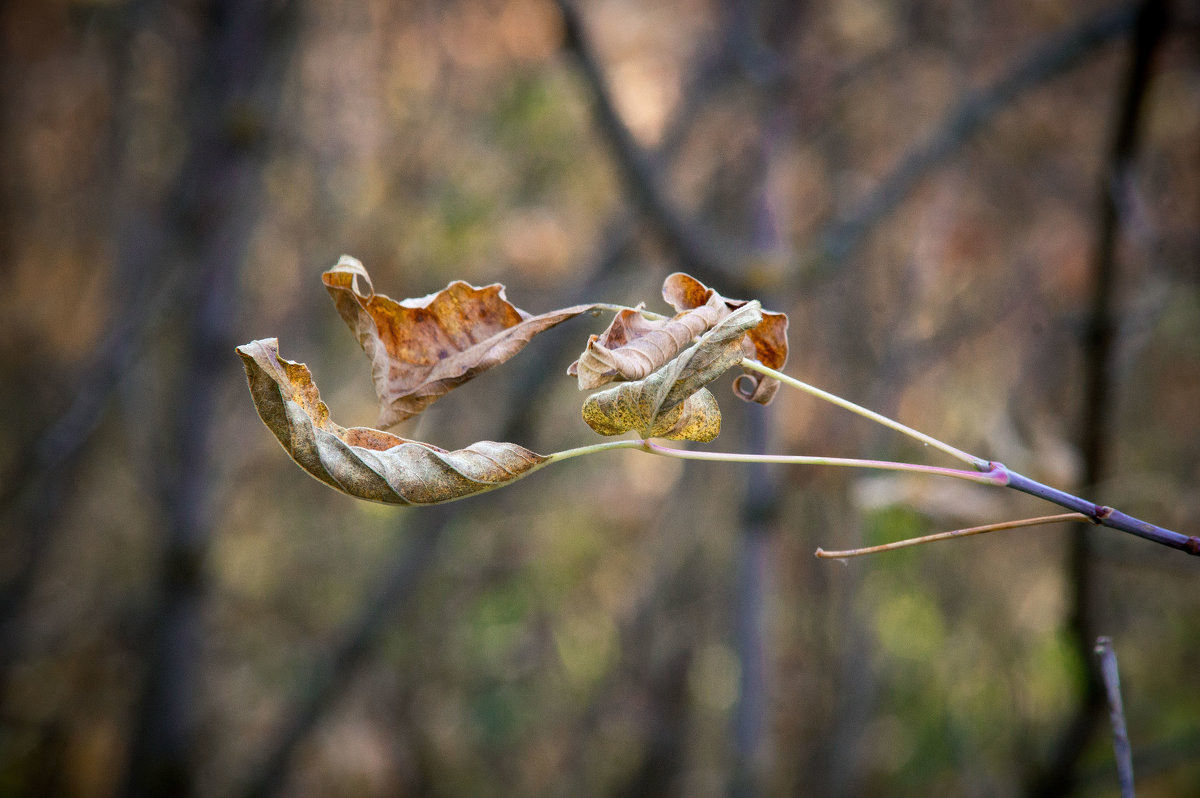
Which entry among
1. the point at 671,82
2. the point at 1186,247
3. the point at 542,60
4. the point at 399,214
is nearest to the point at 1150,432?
the point at 1186,247

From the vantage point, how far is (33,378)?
8.64 feet

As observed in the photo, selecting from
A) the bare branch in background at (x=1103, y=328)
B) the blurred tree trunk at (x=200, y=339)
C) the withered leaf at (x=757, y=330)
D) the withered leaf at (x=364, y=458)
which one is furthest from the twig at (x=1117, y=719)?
the blurred tree trunk at (x=200, y=339)

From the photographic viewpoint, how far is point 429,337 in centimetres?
52

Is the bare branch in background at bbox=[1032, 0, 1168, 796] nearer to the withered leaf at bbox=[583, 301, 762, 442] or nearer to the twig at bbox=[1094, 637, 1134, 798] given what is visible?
the twig at bbox=[1094, 637, 1134, 798]

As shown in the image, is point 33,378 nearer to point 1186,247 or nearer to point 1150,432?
point 1186,247

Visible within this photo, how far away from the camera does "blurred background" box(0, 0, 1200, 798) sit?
66.1 inches

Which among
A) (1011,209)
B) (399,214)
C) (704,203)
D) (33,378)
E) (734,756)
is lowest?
(734,756)

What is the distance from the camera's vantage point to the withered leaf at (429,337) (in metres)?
0.50

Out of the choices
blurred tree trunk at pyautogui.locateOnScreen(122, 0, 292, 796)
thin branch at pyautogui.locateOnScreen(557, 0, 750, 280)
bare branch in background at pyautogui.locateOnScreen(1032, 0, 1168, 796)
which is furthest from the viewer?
blurred tree trunk at pyautogui.locateOnScreen(122, 0, 292, 796)

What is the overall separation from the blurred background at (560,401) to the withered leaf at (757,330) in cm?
93

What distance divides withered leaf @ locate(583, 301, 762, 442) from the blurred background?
99 centimetres

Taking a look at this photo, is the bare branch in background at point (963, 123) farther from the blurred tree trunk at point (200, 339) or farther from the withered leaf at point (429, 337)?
the blurred tree trunk at point (200, 339)

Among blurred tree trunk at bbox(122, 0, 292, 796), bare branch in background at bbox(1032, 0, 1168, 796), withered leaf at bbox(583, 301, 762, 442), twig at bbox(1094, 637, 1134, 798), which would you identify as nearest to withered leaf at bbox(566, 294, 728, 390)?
withered leaf at bbox(583, 301, 762, 442)

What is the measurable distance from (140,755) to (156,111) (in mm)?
1979
